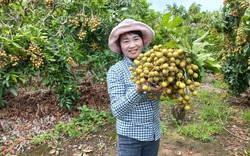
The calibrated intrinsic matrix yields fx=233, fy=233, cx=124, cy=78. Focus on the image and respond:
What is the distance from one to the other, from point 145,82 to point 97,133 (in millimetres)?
2407

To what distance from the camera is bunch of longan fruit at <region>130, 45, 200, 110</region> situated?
3.41ft

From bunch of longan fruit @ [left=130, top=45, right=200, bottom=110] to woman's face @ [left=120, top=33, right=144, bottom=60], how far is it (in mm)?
444

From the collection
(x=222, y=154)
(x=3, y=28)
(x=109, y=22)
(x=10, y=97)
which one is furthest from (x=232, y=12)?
(x=10, y=97)

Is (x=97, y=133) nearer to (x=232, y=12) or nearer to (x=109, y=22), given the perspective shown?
(x=109, y=22)

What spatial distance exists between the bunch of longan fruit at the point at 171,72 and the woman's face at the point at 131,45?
0.44m

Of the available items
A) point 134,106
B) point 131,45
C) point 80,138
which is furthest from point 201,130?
point 131,45

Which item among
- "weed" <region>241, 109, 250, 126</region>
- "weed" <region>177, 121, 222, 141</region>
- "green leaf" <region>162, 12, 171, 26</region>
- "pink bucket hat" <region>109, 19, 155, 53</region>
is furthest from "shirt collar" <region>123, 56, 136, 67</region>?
"weed" <region>241, 109, 250, 126</region>

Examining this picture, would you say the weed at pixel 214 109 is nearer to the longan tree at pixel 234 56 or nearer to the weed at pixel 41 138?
the longan tree at pixel 234 56

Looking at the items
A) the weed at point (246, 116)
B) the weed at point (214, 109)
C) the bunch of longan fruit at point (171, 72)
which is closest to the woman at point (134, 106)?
the bunch of longan fruit at point (171, 72)

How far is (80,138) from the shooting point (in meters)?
3.25

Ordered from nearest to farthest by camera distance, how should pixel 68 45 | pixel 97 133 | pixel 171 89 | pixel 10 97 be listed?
pixel 171 89, pixel 97 133, pixel 68 45, pixel 10 97

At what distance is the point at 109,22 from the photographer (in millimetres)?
3420

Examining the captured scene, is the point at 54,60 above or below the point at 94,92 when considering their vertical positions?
above

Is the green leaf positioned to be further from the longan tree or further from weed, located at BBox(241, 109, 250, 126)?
weed, located at BBox(241, 109, 250, 126)
